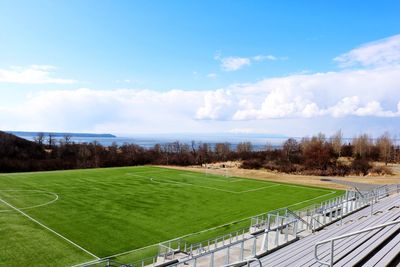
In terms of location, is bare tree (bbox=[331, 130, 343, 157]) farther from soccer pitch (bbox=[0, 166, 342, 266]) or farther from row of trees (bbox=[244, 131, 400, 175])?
soccer pitch (bbox=[0, 166, 342, 266])

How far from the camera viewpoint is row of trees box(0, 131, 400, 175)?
65188 millimetres

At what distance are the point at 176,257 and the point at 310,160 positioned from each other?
5832 centimetres

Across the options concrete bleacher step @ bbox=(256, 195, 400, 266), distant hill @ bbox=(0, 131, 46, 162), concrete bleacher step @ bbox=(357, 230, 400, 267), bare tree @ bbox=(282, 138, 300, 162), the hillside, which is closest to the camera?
concrete bleacher step @ bbox=(357, 230, 400, 267)

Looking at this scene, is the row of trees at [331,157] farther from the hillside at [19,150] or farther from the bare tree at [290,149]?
the hillside at [19,150]

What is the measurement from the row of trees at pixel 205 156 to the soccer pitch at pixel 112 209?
906 inches

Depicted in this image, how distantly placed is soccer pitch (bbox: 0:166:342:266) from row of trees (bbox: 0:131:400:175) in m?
23.0

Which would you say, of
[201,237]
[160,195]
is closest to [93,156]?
[160,195]

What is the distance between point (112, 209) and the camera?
89.9 feet

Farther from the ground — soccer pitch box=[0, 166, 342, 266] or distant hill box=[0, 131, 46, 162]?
distant hill box=[0, 131, 46, 162]

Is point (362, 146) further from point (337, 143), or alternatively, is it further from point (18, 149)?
point (18, 149)

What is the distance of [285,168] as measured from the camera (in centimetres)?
6425

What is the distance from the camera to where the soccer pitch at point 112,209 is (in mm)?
18562

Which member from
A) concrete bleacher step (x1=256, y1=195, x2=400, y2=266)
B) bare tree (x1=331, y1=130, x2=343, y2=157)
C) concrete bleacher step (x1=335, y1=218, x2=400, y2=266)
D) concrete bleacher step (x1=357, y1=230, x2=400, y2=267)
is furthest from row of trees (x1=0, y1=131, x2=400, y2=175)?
concrete bleacher step (x1=357, y1=230, x2=400, y2=267)

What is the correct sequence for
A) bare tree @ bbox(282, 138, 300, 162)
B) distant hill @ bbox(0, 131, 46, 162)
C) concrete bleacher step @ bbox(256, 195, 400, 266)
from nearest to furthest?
concrete bleacher step @ bbox(256, 195, 400, 266), distant hill @ bbox(0, 131, 46, 162), bare tree @ bbox(282, 138, 300, 162)
